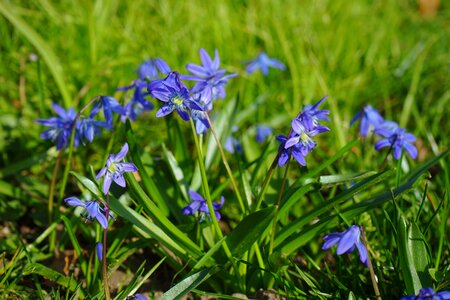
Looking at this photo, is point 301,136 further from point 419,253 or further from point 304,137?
point 419,253

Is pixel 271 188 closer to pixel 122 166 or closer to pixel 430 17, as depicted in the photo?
pixel 122 166

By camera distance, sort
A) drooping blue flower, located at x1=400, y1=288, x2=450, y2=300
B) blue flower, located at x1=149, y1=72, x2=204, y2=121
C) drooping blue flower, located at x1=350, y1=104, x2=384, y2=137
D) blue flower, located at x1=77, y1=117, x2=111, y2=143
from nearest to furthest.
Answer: drooping blue flower, located at x1=400, y1=288, x2=450, y2=300, blue flower, located at x1=149, y1=72, x2=204, y2=121, blue flower, located at x1=77, y1=117, x2=111, y2=143, drooping blue flower, located at x1=350, y1=104, x2=384, y2=137

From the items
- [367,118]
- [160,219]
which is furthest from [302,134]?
[367,118]

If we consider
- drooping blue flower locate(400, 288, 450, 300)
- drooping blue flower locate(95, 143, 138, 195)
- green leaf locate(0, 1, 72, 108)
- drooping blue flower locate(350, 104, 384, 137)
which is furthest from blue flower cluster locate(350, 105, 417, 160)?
green leaf locate(0, 1, 72, 108)

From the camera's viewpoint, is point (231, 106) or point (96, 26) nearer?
point (231, 106)

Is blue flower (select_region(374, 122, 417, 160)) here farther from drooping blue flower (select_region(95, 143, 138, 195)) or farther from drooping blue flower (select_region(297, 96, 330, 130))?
drooping blue flower (select_region(95, 143, 138, 195))

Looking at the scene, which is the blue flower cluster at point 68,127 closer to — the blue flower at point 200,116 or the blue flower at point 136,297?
the blue flower at point 200,116

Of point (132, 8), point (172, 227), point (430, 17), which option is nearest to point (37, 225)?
point (172, 227)
